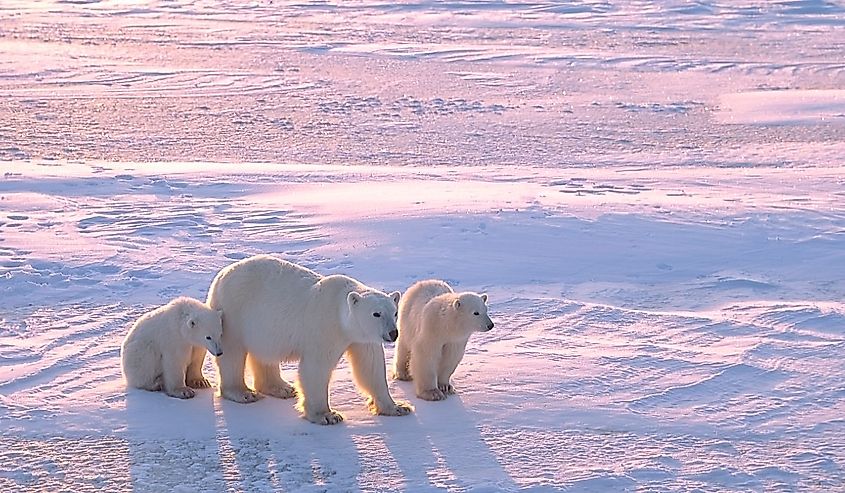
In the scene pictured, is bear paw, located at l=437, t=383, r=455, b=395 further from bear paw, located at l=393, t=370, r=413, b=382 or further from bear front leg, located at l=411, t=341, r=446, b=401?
bear paw, located at l=393, t=370, r=413, b=382

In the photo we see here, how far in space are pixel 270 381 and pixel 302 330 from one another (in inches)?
17.3

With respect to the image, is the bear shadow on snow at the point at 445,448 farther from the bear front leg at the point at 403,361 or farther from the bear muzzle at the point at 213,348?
the bear muzzle at the point at 213,348

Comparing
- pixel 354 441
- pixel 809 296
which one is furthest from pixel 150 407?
pixel 809 296

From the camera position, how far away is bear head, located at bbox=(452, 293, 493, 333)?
4.79 meters

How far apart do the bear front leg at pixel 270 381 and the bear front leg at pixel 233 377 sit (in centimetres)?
10

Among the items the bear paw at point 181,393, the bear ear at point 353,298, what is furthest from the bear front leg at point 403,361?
the bear paw at point 181,393

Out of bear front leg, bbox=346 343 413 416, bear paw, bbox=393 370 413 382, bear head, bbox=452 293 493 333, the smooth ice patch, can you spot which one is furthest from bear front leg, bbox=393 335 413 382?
the smooth ice patch

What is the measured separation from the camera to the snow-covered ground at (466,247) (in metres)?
4.21

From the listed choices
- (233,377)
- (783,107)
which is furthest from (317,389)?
(783,107)

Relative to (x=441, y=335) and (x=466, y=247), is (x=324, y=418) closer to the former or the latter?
(x=441, y=335)

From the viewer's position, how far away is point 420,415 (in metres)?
4.64

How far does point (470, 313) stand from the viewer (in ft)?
15.7

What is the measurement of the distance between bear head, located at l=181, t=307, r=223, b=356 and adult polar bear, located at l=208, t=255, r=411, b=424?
111 millimetres

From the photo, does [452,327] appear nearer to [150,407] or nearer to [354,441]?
[354,441]
